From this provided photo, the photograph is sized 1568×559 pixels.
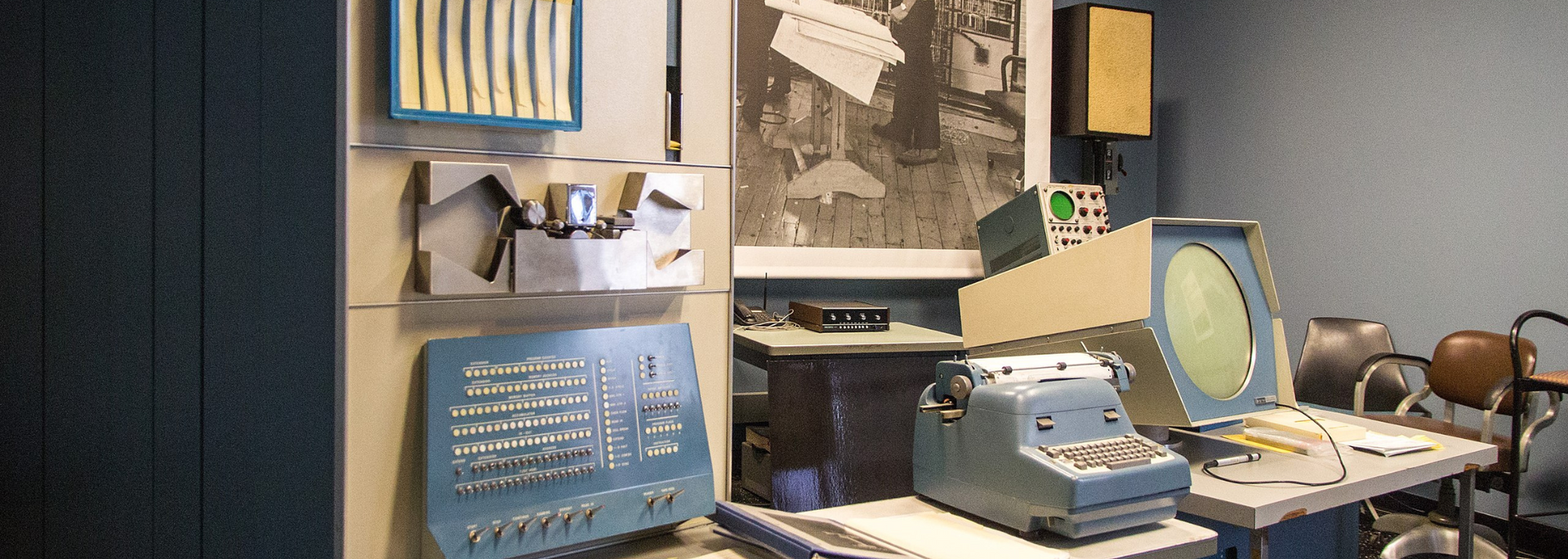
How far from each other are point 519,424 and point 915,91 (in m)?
2.37

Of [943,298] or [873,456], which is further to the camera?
[943,298]

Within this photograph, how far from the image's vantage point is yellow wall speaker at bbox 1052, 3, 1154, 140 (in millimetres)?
3477

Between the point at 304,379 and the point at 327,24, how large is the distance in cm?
44

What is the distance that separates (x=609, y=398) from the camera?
139 centimetres

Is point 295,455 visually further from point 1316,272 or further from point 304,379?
point 1316,272

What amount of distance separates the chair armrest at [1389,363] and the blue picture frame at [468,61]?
3062mm

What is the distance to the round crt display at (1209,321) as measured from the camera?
1860 mm

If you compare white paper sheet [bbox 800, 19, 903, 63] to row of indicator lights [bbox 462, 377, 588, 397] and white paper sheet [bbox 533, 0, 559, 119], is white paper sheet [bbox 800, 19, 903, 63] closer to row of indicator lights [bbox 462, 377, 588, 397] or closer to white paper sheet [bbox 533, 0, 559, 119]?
white paper sheet [bbox 533, 0, 559, 119]

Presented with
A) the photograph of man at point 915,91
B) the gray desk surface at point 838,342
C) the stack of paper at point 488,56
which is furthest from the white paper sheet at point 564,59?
the photograph of man at point 915,91

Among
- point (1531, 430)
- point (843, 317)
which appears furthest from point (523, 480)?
point (1531, 430)

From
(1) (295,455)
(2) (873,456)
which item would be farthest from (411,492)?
(2) (873,456)

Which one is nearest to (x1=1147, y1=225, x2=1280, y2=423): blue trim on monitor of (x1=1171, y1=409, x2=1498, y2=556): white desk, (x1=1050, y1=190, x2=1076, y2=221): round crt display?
(x1=1171, y1=409, x2=1498, y2=556): white desk

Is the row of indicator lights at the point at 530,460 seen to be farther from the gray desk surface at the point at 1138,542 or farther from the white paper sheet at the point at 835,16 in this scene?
the white paper sheet at the point at 835,16

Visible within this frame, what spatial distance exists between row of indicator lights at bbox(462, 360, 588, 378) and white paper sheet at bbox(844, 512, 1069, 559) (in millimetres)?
524
